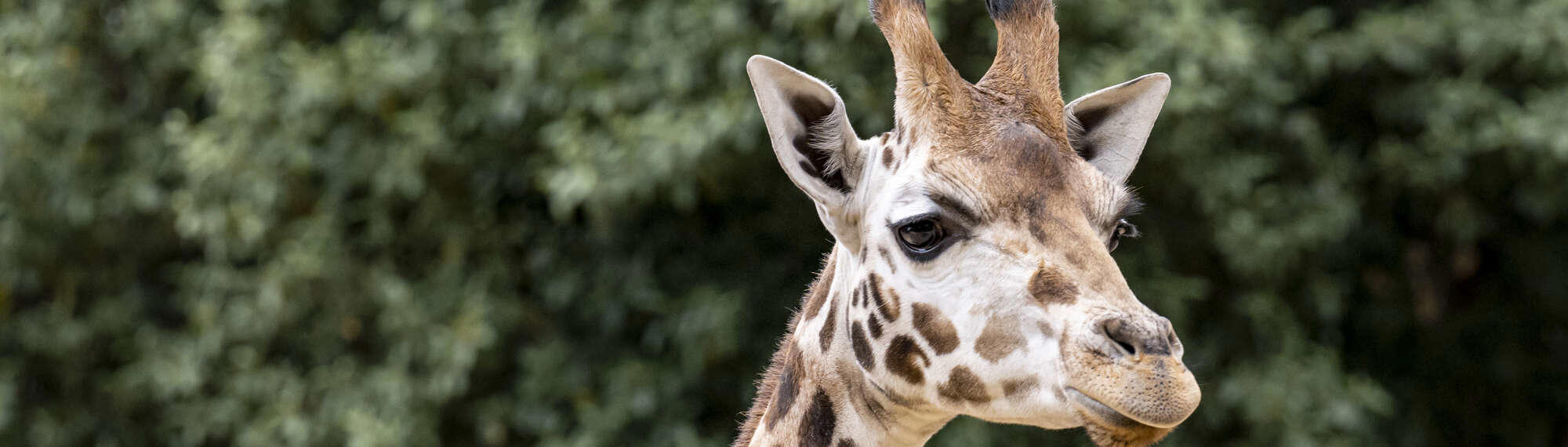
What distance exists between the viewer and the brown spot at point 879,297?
251cm

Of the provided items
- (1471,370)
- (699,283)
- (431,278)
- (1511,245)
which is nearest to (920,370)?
(699,283)

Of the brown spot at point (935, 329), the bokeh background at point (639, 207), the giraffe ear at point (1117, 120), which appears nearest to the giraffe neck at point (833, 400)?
the brown spot at point (935, 329)

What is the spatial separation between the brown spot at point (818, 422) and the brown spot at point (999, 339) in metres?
0.36

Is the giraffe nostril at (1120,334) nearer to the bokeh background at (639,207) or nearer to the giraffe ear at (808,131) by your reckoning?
the giraffe ear at (808,131)

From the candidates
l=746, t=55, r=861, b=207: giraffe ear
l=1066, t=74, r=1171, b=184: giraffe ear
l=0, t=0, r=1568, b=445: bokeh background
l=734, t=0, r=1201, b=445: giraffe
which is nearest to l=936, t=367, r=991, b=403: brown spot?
l=734, t=0, r=1201, b=445: giraffe

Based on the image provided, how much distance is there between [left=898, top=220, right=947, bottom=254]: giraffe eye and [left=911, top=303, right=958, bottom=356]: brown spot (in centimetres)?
10

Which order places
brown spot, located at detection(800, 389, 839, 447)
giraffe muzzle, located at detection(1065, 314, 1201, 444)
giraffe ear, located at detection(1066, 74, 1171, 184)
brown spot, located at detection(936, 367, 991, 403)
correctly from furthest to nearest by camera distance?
giraffe ear, located at detection(1066, 74, 1171, 184) < brown spot, located at detection(800, 389, 839, 447) < brown spot, located at detection(936, 367, 991, 403) < giraffe muzzle, located at detection(1065, 314, 1201, 444)

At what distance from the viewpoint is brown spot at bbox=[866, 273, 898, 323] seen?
8.24 ft

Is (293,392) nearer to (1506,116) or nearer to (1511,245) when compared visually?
(1506,116)

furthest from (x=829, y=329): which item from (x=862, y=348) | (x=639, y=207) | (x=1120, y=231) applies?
(x=639, y=207)

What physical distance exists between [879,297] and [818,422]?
0.91 feet

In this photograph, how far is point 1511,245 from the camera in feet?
23.8

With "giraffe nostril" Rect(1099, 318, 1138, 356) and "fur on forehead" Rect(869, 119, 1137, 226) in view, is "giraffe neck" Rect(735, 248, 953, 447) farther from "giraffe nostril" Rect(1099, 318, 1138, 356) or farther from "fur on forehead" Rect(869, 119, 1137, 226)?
"giraffe nostril" Rect(1099, 318, 1138, 356)

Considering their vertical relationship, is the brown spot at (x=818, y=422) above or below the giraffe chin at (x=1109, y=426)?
above
